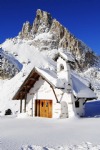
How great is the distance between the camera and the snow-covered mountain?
74.7m

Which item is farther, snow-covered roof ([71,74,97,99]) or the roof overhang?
the roof overhang

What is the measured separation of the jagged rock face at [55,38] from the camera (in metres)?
107

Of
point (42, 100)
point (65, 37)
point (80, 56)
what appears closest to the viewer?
point (42, 100)

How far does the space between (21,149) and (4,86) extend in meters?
54.0

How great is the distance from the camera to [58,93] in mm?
20859

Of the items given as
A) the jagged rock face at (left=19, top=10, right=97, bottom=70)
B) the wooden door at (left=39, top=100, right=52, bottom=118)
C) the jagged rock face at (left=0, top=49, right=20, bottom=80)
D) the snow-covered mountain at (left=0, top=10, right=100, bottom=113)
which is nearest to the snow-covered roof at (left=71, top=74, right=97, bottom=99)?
the wooden door at (left=39, top=100, right=52, bottom=118)

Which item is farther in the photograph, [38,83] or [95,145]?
[38,83]

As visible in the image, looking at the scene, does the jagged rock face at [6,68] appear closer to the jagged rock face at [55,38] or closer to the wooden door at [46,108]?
the jagged rock face at [55,38]

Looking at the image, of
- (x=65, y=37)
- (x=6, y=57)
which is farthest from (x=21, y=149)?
(x=65, y=37)

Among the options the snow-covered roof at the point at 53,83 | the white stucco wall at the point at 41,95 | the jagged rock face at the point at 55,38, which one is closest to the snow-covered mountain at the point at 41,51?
the jagged rock face at the point at 55,38

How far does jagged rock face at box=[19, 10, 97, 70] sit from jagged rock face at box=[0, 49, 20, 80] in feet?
87.6

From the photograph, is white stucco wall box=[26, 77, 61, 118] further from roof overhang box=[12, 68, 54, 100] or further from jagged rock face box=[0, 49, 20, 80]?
jagged rock face box=[0, 49, 20, 80]

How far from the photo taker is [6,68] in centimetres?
7894

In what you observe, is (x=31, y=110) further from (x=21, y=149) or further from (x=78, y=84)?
Answer: (x=21, y=149)
